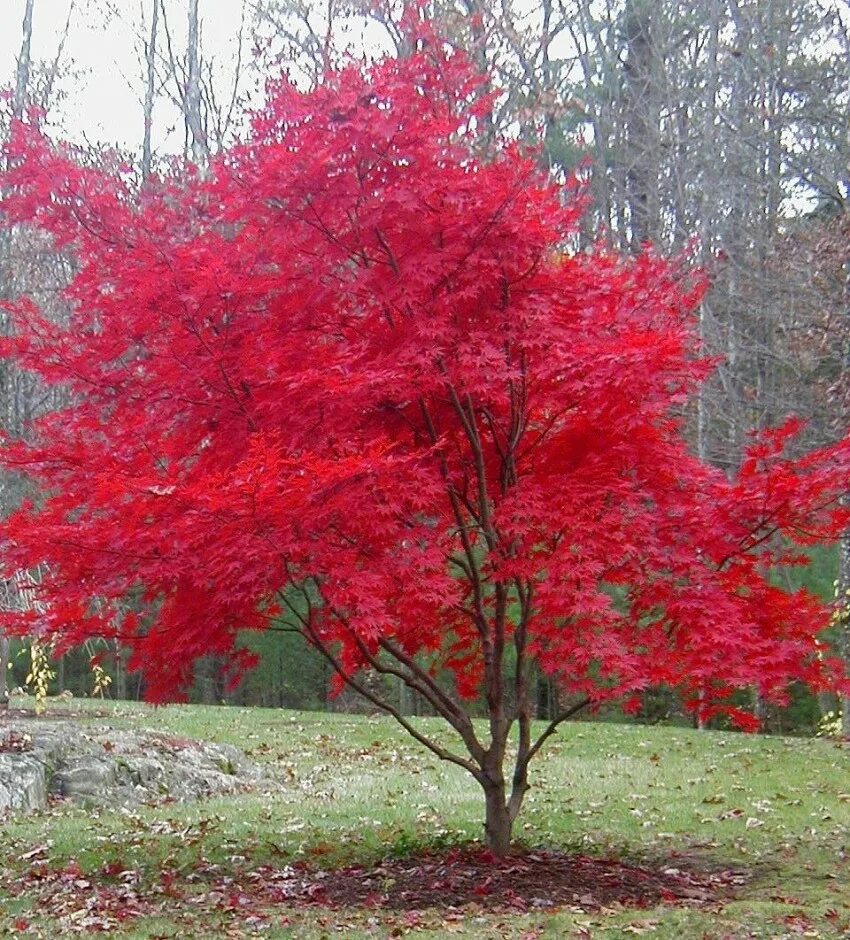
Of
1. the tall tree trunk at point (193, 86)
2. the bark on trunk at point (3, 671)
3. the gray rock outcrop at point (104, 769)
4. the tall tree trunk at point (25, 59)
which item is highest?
the tall tree trunk at point (193, 86)

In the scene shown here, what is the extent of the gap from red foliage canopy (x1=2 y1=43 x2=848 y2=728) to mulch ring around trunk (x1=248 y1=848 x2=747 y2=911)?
49.5 inches

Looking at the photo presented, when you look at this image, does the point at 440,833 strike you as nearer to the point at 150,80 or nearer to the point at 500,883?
the point at 500,883

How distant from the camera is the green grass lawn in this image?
21.1 ft

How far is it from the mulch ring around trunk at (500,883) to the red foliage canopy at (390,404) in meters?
1.26

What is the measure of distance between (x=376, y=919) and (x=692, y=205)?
18645mm

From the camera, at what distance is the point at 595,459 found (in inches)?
281

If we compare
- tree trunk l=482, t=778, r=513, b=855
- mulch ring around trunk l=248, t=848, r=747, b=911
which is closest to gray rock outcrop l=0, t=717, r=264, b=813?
mulch ring around trunk l=248, t=848, r=747, b=911

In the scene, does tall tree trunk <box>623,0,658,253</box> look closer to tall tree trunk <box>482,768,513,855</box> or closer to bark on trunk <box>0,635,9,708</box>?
bark on trunk <box>0,635,9,708</box>

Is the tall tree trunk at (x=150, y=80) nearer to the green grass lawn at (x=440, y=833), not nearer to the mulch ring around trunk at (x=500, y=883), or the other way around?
the green grass lawn at (x=440, y=833)

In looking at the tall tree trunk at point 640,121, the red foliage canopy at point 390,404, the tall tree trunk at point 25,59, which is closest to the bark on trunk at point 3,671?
the tall tree trunk at point 25,59

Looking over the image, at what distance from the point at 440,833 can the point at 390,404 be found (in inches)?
158

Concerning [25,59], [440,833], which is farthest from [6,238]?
[440,833]

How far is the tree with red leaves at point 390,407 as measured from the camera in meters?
6.50

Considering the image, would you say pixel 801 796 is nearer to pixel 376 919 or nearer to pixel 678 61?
pixel 376 919
